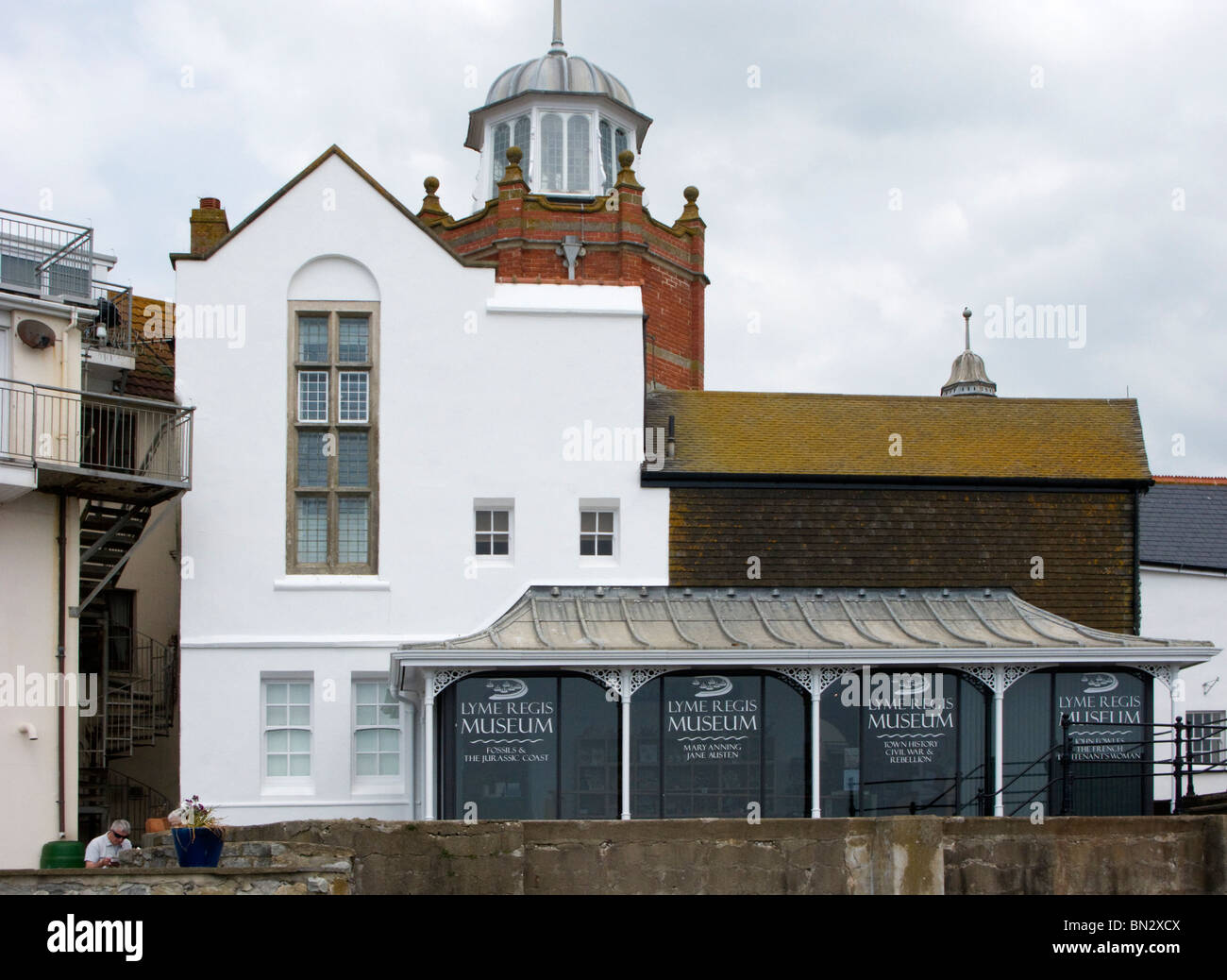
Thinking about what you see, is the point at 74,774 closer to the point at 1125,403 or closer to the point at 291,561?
the point at 291,561

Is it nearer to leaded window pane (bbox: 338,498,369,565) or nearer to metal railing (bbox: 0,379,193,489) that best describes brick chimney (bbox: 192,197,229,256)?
metal railing (bbox: 0,379,193,489)

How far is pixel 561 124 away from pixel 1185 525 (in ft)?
64.3

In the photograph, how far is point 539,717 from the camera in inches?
886

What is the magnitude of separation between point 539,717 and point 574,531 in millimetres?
3674

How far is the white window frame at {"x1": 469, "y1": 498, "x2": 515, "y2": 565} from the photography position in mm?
25219

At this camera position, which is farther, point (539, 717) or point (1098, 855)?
point (539, 717)

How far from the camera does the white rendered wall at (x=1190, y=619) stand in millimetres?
28250

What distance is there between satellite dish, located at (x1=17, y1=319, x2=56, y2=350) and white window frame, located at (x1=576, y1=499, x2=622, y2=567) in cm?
818

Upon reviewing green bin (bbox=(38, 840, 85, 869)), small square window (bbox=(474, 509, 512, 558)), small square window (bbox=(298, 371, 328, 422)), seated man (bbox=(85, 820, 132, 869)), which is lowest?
green bin (bbox=(38, 840, 85, 869))

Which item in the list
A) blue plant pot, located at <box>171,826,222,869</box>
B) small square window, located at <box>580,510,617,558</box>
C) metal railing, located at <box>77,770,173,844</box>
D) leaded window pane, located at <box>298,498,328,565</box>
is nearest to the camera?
blue plant pot, located at <box>171,826,222,869</box>

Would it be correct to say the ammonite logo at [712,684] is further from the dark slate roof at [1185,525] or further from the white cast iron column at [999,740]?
the dark slate roof at [1185,525]

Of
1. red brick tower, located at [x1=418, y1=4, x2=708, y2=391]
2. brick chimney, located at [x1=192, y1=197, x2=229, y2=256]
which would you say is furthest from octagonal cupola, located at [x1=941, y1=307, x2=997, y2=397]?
brick chimney, located at [x1=192, y1=197, x2=229, y2=256]

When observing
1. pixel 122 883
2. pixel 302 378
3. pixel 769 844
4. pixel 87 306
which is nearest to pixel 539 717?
pixel 769 844

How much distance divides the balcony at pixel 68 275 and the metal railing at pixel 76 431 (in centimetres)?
214
